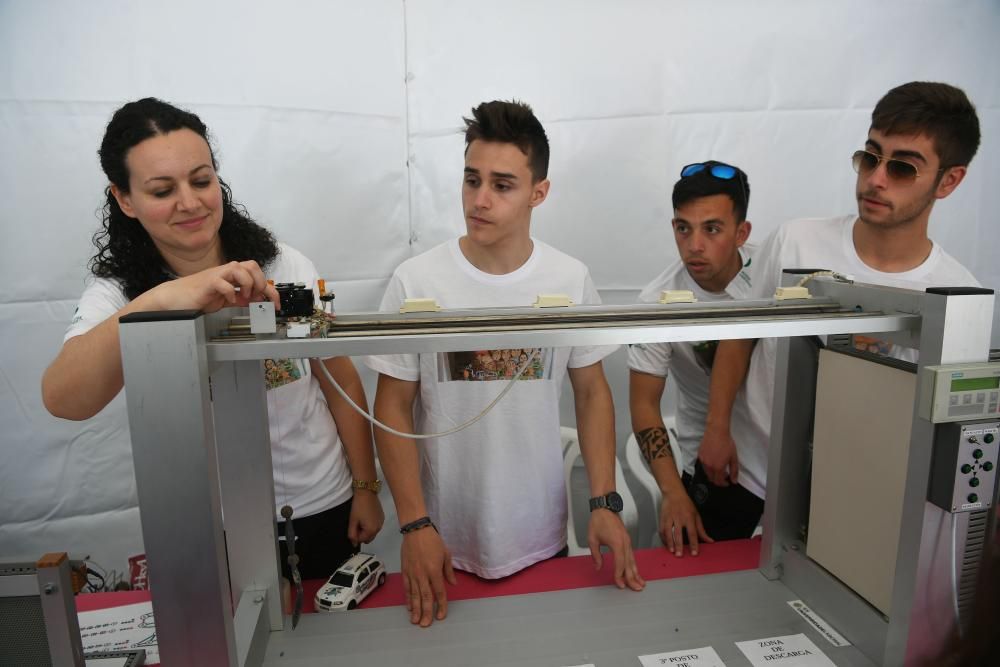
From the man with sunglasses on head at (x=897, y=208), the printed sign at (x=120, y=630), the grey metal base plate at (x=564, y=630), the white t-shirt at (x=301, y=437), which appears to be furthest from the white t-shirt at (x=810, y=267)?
Answer: the printed sign at (x=120, y=630)

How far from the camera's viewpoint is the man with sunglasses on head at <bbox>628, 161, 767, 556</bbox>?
5.97ft

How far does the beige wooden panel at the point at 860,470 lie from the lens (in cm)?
106

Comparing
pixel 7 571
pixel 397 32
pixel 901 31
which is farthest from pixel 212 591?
pixel 901 31

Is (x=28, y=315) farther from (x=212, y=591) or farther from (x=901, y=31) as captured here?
(x=901, y=31)

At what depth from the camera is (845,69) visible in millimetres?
2338

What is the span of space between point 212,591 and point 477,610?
0.55m

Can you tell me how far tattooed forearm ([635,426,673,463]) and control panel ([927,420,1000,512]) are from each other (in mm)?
812

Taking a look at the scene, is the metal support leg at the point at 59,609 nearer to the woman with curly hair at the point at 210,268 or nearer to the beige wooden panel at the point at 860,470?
the woman with curly hair at the point at 210,268

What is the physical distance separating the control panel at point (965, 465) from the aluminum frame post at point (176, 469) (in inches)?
44.2

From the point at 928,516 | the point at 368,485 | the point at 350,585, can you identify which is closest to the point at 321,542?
the point at 368,485

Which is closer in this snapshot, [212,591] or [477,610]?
[212,591]

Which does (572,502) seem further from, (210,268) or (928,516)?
(210,268)

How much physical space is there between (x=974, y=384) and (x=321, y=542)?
1.52 metres

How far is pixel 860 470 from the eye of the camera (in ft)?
3.73
